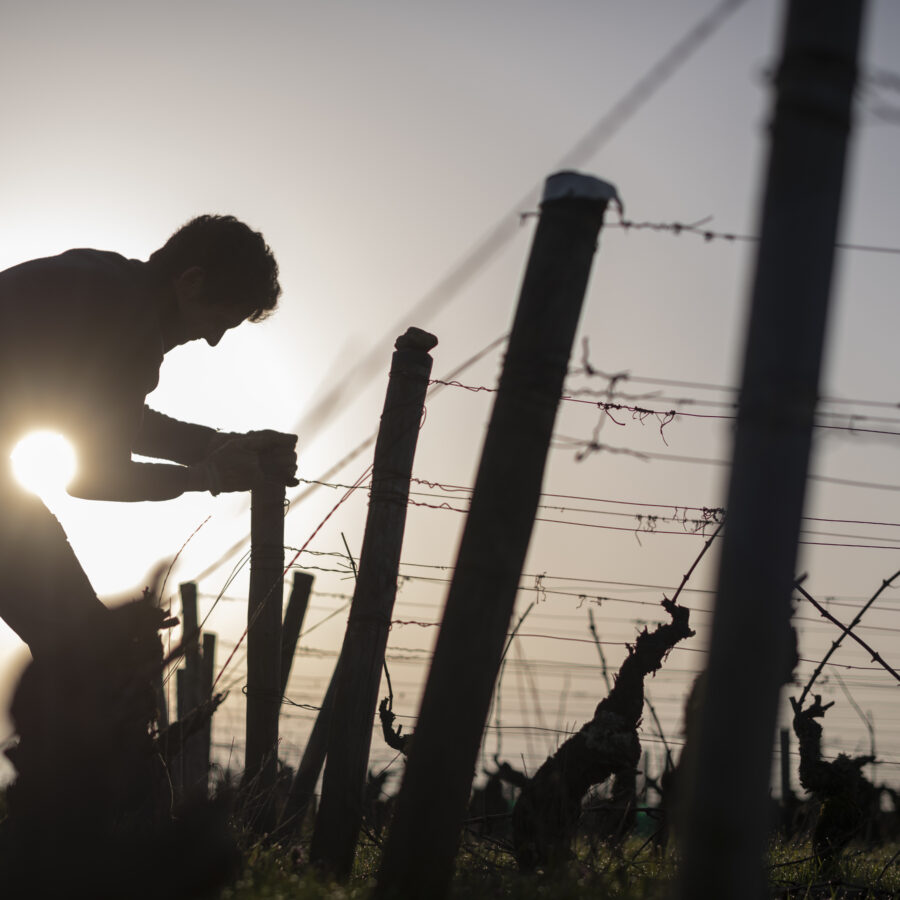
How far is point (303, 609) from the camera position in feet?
24.7

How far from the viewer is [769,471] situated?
2.32m

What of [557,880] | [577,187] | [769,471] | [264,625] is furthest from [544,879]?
[577,187]

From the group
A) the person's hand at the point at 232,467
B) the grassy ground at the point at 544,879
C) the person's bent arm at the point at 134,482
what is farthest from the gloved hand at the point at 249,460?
the grassy ground at the point at 544,879

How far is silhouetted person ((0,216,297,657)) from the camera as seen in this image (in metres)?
3.36

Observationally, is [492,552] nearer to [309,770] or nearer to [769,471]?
[769,471]

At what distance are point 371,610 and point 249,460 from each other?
857 millimetres

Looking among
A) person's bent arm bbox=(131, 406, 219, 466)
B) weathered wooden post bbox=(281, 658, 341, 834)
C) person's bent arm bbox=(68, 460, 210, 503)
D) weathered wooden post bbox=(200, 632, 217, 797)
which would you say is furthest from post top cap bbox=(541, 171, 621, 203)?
weathered wooden post bbox=(200, 632, 217, 797)

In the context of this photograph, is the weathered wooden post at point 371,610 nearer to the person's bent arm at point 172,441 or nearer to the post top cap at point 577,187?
the person's bent arm at point 172,441

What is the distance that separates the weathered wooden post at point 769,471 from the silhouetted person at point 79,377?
2.19 meters

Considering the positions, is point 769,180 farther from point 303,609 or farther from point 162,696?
point 303,609

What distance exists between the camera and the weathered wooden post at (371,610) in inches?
163

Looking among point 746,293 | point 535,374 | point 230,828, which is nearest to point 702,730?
point 746,293

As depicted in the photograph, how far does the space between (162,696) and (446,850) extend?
3.19 m

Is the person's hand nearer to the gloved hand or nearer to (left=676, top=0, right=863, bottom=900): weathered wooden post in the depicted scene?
the gloved hand
